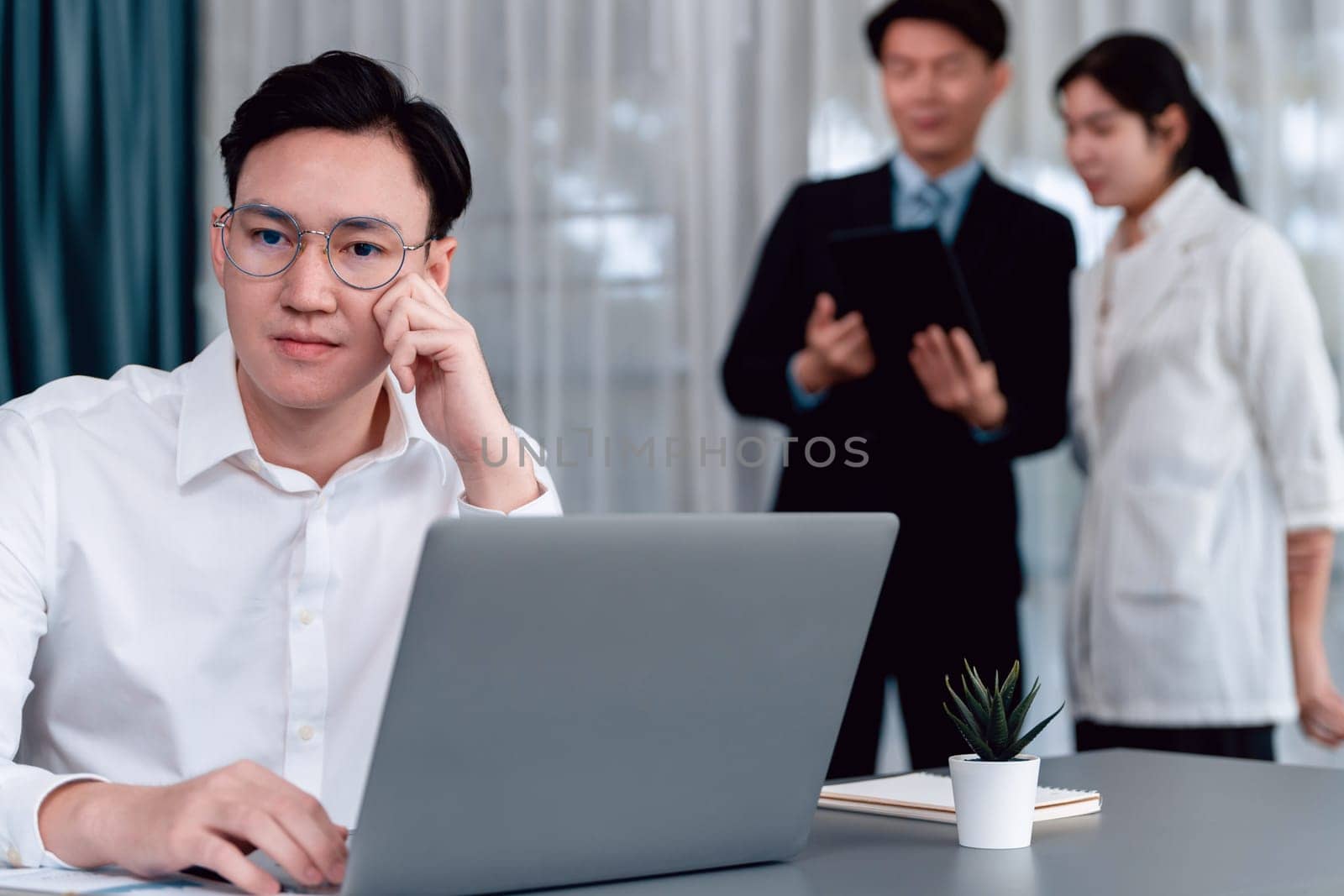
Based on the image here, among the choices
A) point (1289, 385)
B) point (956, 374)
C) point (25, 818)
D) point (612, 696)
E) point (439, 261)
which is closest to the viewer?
point (612, 696)

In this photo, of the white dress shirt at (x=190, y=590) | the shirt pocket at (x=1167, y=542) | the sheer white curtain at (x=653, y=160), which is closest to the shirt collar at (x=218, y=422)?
the white dress shirt at (x=190, y=590)

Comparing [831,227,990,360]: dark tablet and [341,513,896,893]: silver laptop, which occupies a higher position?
[831,227,990,360]: dark tablet

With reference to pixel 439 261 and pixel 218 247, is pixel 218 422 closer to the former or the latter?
pixel 218 247

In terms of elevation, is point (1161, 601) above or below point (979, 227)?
below

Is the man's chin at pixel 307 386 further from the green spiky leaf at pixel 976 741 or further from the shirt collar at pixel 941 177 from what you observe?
the shirt collar at pixel 941 177

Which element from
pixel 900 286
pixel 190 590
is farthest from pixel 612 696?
pixel 900 286

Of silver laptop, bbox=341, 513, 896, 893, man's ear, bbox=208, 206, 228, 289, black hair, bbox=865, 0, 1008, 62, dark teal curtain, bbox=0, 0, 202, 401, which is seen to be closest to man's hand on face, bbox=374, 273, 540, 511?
man's ear, bbox=208, 206, 228, 289

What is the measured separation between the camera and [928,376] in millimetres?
2402

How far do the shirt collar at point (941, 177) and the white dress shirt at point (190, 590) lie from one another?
1.45 metres

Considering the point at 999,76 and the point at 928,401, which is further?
the point at 999,76

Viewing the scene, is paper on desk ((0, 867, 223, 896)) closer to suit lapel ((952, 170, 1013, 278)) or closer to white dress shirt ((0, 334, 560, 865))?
white dress shirt ((0, 334, 560, 865))

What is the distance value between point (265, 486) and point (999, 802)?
0.77 m

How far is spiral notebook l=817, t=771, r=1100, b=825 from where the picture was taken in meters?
1.14

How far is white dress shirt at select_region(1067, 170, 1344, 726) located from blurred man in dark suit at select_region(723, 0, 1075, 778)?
0.20 metres
